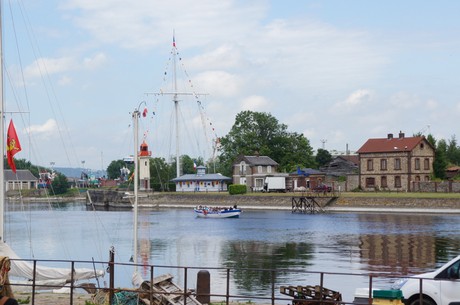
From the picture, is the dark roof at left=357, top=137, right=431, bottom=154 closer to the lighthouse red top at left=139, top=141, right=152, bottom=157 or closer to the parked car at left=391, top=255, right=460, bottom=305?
the lighthouse red top at left=139, top=141, right=152, bottom=157

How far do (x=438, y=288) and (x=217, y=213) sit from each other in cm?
9193

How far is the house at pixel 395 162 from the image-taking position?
121 m

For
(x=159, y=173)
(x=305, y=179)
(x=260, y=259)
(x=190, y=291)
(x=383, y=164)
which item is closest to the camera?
(x=190, y=291)

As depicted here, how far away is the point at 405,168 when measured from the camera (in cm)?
12125

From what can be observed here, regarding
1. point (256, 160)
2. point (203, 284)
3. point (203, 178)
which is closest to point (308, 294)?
point (203, 284)

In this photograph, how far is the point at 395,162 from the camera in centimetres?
12175

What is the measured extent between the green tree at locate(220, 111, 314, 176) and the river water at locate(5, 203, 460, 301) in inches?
2465

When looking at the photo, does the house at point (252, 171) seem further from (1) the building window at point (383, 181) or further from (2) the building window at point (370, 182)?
(1) the building window at point (383, 181)

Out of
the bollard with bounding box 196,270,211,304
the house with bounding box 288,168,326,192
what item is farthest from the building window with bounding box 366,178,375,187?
the bollard with bounding box 196,270,211,304

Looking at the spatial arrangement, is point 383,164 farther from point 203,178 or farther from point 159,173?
point 159,173

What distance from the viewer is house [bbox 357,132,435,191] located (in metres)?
121

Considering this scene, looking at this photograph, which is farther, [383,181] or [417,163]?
[383,181]

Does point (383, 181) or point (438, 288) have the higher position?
point (383, 181)

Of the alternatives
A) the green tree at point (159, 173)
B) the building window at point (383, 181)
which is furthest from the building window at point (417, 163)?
the green tree at point (159, 173)
